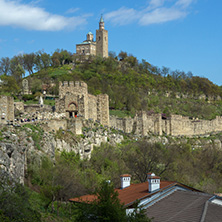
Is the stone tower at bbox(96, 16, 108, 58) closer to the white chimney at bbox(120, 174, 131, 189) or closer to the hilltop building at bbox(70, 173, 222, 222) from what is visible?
the white chimney at bbox(120, 174, 131, 189)

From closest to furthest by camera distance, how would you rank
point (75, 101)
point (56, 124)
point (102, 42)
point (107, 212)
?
point (107, 212) < point (56, 124) < point (75, 101) < point (102, 42)

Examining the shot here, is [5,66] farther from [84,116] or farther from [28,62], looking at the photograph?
[84,116]

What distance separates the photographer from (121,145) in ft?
152

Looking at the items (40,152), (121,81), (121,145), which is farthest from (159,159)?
(121,81)

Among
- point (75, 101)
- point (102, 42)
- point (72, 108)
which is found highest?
point (102, 42)

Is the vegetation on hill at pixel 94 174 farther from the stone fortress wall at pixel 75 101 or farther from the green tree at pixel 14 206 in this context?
the stone fortress wall at pixel 75 101

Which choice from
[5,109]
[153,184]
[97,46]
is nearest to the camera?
[153,184]

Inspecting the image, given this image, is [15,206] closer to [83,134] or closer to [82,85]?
[83,134]

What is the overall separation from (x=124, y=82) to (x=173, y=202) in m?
77.9

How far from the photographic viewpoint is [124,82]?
314ft

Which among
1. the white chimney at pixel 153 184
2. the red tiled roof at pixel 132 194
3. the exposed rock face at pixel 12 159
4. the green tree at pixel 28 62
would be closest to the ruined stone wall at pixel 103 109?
the exposed rock face at pixel 12 159

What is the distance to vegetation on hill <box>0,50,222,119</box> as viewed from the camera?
7894 centimetres

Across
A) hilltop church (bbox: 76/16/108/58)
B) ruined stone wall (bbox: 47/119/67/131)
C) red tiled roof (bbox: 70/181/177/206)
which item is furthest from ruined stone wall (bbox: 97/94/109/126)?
hilltop church (bbox: 76/16/108/58)

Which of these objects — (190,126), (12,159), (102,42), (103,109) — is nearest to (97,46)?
(102,42)
